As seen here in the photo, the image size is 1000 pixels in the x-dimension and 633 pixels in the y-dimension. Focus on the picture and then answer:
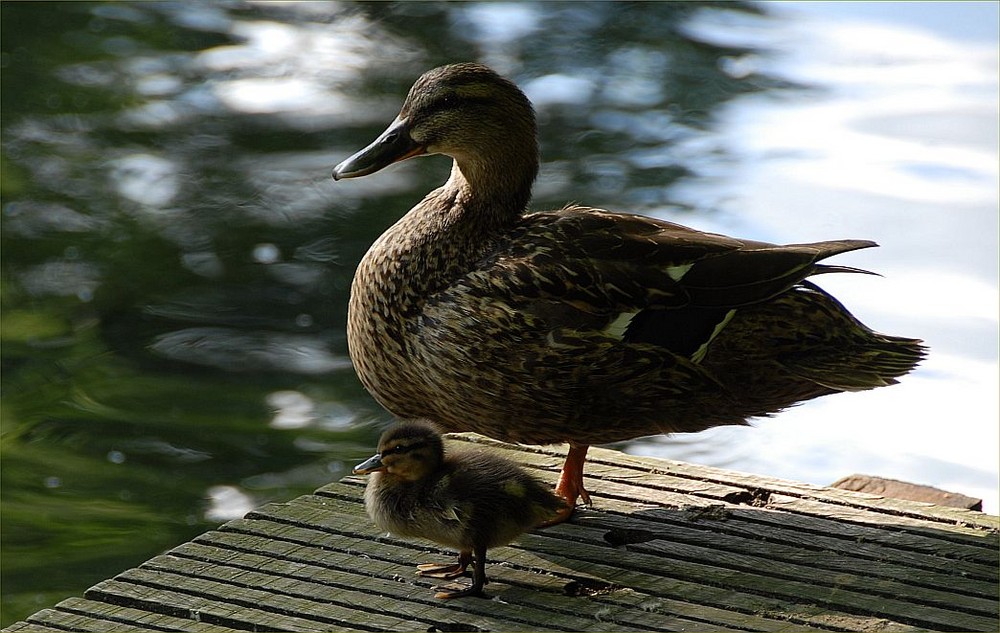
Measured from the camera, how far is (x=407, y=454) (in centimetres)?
386

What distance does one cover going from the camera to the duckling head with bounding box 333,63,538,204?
14.7 ft

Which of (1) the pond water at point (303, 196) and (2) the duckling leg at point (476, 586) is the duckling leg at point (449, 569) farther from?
(1) the pond water at point (303, 196)

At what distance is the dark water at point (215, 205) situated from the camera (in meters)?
6.80

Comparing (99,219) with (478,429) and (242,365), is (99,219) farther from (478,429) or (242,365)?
(478,429)

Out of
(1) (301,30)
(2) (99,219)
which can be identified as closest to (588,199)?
(2) (99,219)

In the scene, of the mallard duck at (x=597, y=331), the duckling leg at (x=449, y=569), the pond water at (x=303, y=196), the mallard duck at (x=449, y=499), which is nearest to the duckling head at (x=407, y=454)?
the mallard duck at (x=449, y=499)

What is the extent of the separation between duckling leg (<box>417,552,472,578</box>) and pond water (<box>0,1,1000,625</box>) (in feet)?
8.16

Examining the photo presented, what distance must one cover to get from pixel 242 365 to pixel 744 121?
4196mm

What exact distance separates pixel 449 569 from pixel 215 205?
17.3 ft

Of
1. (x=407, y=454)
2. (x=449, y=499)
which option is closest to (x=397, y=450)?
(x=407, y=454)

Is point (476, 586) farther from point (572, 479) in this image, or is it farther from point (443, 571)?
point (572, 479)

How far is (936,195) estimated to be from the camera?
9.30 meters

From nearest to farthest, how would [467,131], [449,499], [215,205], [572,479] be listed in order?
[449,499] < [572,479] < [467,131] < [215,205]

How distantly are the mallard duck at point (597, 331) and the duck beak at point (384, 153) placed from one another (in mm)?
226
